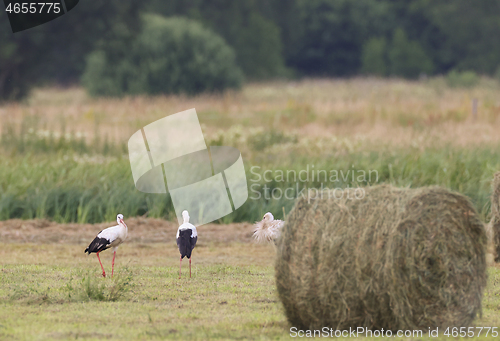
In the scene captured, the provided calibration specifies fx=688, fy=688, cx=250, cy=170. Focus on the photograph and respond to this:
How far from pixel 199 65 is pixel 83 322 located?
4176 centimetres

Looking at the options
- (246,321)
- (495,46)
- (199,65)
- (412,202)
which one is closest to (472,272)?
(412,202)

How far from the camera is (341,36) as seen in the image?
236ft

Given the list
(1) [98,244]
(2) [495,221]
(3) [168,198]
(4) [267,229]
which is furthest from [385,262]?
(3) [168,198]

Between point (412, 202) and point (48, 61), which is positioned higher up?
point (412, 202)

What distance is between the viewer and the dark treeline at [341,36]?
64562 millimetres

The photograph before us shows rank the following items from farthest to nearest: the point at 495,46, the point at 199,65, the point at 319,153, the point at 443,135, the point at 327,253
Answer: the point at 495,46, the point at 199,65, the point at 443,135, the point at 319,153, the point at 327,253

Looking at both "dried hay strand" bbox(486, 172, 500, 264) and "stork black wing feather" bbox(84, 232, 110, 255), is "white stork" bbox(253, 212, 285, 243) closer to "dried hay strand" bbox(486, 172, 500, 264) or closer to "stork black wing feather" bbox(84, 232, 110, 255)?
"stork black wing feather" bbox(84, 232, 110, 255)

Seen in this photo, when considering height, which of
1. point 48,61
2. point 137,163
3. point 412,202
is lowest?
point 48,61

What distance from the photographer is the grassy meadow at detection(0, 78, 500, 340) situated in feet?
22.1

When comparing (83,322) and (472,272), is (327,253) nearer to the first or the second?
(472,272)

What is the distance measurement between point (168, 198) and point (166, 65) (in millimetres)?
34406

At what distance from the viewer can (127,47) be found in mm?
47438

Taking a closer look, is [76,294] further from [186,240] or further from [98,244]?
[186,240]

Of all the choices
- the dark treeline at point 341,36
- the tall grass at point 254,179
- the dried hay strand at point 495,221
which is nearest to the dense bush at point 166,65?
the dark treeline at point 341,36
